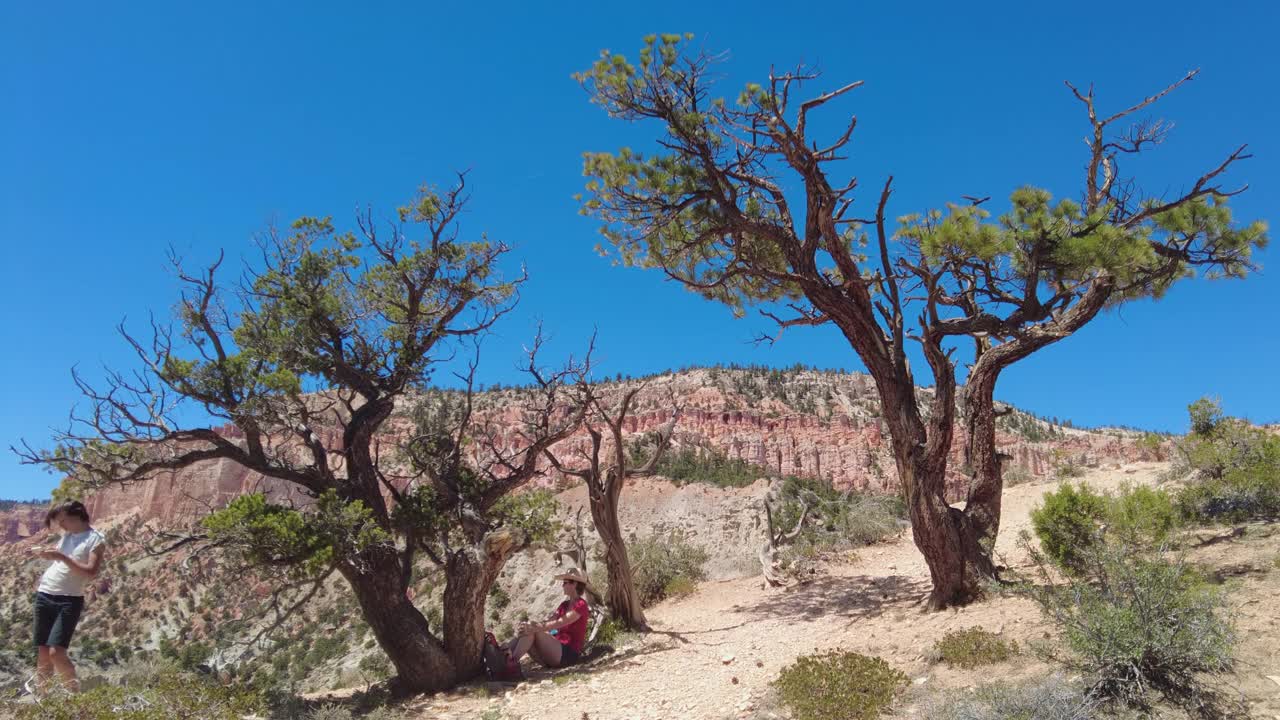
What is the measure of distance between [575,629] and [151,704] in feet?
15.1

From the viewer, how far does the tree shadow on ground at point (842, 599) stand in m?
9.06

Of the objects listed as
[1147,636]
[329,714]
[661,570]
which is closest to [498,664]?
[329,714]

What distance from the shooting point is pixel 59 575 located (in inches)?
234

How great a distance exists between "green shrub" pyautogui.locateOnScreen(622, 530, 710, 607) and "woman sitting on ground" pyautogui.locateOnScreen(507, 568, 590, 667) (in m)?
3.98

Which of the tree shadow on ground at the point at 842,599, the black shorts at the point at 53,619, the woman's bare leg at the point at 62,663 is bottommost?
the tree shadow on ground at the point at 842,599

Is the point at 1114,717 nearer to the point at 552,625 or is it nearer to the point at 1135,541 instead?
the point at 1135,541

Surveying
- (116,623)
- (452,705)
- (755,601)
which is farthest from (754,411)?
(452,705)

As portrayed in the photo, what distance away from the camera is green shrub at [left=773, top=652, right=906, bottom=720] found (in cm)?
505

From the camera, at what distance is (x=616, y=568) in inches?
408

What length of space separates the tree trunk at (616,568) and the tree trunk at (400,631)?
2844 millimetres

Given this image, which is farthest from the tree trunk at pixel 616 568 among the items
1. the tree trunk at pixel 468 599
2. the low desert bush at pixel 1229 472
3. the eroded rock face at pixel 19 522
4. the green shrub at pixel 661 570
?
the eroded rock face at pixel 19 522

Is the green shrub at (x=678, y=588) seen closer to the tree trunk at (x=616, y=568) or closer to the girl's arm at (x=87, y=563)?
the tree trunk at (x=616, y=568)

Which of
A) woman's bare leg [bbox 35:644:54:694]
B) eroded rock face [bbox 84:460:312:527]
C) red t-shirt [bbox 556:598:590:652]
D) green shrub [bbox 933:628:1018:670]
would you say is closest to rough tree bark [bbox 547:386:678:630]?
red t-shirt [bbox 556:598:590:652]

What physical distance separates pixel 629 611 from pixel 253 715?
498 centimetres
